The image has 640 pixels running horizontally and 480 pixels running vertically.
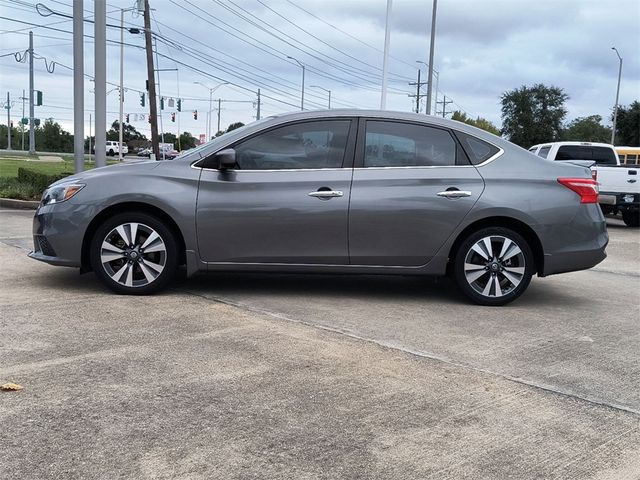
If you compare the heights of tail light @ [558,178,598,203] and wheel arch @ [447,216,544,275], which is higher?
tail light @ [558,178,598,203]

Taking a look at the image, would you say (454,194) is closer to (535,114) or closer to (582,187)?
(582,187)

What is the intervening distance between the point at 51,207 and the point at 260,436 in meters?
3.52

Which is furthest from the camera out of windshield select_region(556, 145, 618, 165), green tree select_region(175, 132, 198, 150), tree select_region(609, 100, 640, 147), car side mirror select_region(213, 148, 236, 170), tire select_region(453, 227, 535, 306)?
green tree select_region(175, 132, 198, 150)

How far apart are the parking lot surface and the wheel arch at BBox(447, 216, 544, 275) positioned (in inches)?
18.5

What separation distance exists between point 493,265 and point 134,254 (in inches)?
124

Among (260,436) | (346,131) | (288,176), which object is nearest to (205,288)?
(288,176)

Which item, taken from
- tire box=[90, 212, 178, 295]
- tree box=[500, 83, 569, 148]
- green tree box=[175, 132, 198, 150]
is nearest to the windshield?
tire box=[90, 212, 178, 295]

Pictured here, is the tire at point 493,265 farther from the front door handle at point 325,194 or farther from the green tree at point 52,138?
the green tree at point 52,138

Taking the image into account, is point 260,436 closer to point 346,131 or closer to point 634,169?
point 346,131

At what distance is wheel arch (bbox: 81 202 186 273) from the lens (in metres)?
5.55

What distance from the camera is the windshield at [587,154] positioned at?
16.2 metres

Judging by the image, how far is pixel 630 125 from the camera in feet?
171

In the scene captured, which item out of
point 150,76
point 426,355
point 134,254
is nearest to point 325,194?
point 134,254

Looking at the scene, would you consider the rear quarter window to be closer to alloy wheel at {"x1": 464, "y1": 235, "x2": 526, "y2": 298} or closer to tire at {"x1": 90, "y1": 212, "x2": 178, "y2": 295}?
alloy wheel at {"x1": 464, "y1": 235, "x2": 526, "y2": 298}
